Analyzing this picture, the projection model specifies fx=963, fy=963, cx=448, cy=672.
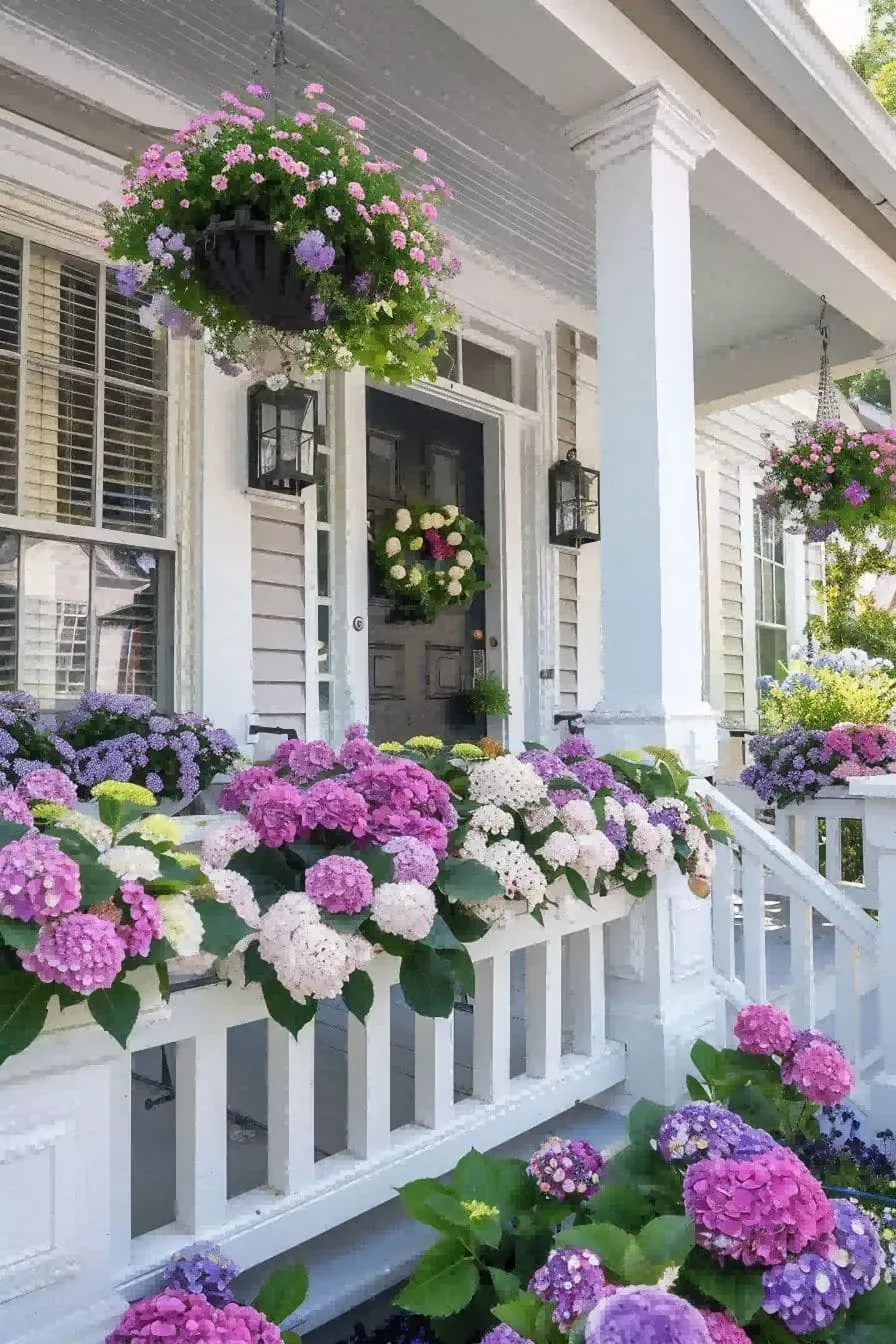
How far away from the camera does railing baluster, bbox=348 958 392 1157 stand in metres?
1.50

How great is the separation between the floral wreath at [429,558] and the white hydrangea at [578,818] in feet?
7.41

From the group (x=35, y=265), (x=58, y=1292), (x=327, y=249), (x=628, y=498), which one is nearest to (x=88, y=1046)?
(x=58, y=1292)

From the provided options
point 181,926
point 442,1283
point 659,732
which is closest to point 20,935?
point 181,926

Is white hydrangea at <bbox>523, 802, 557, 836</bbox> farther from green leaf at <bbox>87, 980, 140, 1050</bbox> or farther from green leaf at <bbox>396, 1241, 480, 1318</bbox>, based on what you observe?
green leaf at <bbox>87, 980, 140, 1050</bbox>

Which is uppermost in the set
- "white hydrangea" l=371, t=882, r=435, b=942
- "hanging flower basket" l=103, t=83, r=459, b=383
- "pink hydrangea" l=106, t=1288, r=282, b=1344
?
"hanging flower basket" l=103, t=83, r=459, b=383

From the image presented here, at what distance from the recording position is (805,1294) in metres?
1.01

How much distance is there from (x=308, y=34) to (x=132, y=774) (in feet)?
7.14

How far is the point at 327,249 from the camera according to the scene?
191 centimetres

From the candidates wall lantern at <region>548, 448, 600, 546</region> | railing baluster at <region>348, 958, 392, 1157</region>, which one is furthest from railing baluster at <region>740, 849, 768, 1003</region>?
wall lantern at <region>548, 448, 600, 546</region>

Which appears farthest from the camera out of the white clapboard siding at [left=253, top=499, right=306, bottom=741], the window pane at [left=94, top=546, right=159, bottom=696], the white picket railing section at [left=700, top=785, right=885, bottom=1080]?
the white clapboard siding at [left=253, top=499, right=306, bottom=741]

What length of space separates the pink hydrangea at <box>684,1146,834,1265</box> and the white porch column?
146 cm

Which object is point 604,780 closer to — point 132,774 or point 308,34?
point 132,774

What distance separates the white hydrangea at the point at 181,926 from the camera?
1061 mm

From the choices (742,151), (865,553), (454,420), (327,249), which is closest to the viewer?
(327,249)
